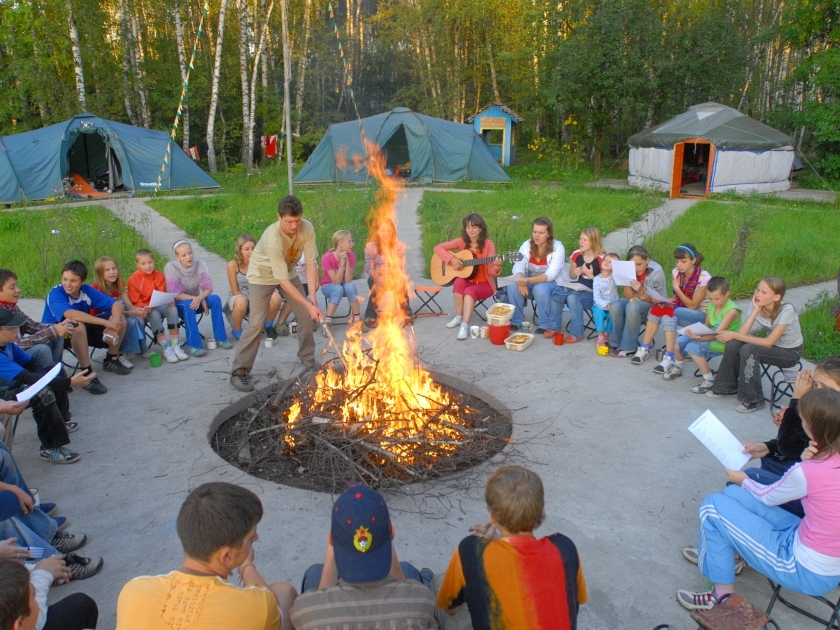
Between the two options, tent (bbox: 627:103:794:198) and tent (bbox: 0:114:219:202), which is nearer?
tent (bbox: 0:114:219:202)

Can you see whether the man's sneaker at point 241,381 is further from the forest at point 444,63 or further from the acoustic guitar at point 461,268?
the forest at point 444,63

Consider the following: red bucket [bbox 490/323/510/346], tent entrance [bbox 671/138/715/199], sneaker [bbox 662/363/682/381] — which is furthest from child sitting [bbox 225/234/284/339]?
tent entrance [bbox 671/138/715/199]

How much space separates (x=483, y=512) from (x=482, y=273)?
13.1 feet

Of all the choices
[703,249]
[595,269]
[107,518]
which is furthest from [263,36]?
[107,518]

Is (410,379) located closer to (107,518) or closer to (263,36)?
(107,518)

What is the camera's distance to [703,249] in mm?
10695

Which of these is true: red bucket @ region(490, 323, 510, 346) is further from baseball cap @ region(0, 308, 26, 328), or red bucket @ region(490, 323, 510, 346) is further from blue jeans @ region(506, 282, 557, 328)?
baseball cap @ region(0, 308, 26, 328)

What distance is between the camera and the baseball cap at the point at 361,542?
2174mm

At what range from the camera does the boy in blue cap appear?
215 centimetres

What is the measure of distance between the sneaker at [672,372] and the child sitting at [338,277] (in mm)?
3520

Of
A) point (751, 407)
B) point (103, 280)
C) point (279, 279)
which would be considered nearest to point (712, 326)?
point (751, 407)

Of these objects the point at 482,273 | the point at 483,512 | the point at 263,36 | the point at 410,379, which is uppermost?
the point at 263,36

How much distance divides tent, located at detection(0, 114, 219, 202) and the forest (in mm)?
2795

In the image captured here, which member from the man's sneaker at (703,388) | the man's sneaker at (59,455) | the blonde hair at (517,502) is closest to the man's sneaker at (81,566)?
the man's sneaker at (59,455)
